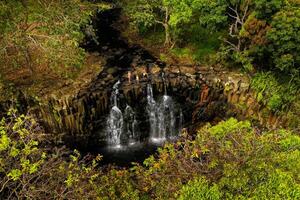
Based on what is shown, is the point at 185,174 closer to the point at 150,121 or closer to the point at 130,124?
the point at 130,124

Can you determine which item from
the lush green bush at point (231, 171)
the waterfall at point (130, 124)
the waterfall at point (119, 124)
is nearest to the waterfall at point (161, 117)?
the waterfall at point (130, 124)

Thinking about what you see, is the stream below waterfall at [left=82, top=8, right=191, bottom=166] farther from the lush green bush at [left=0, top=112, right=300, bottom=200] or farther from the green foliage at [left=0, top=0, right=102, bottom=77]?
the lush green bush at [left=0, top=112, right=300, bottom=200]

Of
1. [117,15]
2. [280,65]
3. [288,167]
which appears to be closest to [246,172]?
[288,167]

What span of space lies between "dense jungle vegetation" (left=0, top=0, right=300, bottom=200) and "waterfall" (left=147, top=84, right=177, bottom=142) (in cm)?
228

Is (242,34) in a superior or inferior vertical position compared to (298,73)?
superior

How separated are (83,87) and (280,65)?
14.1 meters

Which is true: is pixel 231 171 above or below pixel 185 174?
above

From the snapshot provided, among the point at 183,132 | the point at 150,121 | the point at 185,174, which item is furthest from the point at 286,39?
the point at 185,174

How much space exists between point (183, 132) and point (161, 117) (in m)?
9.55

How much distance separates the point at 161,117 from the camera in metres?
31.8

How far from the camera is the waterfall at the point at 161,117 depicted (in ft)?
104

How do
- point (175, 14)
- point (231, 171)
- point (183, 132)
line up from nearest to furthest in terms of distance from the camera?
point (231, 171) → point (183, 132) → point (175, 14)

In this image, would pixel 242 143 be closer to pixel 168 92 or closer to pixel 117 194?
pixel 117 194

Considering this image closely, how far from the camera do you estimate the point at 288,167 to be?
50.4 feet
